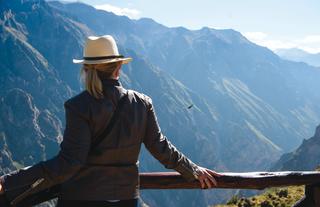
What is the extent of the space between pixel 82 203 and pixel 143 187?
122 cm

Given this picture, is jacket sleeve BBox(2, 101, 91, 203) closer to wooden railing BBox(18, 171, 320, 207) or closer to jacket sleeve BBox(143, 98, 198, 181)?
jacket sleeve BBox(143, 98, 198, 181)

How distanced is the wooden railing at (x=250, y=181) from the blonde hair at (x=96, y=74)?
1.39 meters

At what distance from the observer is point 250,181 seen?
5.30 metres

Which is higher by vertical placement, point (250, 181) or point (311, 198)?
point (250, 181)

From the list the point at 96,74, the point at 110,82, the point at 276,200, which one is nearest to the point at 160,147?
the point at 110,82

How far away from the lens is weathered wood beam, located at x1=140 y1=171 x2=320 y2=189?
16.3 feet

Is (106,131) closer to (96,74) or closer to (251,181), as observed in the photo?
(96,74)

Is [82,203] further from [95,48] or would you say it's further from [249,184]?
[249,184]

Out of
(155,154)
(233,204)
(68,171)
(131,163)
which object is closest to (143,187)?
(155,154)

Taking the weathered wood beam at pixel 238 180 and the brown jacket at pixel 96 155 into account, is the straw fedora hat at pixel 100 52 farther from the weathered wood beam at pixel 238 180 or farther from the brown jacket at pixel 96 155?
the weathered wood beam at pixel 238 180

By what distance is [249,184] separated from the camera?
5.31 m

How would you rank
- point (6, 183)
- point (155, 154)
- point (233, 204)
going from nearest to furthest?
point (6, 183) < point (155, 154) < point (233, 204)

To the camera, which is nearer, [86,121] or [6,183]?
[6,183]

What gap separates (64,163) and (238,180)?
232cm
